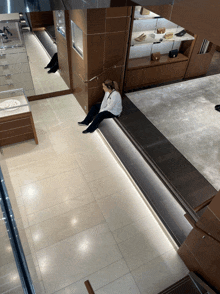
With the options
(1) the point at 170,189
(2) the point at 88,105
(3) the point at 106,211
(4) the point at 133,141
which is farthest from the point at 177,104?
(3) the point at 106,211

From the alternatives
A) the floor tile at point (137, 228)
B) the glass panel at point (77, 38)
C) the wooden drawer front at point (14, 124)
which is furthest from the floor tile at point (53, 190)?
the glass panel at point (77, 38)

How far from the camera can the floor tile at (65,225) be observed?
3684 millimetres

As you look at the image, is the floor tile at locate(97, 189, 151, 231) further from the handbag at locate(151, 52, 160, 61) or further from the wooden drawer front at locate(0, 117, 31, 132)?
the handbag at locate(151, 52, 160, 61)

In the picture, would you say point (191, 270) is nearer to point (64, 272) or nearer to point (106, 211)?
point (106, 211)

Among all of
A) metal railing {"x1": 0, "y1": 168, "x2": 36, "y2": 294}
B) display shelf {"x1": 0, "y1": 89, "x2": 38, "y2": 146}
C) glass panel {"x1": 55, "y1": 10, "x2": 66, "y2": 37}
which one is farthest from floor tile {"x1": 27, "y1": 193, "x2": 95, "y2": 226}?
glass panel {"x1": 55, "y1": 10, "x2": 66, "y2": 37}

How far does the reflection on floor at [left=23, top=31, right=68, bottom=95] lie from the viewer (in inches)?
212

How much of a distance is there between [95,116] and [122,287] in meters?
3.85

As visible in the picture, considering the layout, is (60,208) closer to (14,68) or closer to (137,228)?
(137,228)

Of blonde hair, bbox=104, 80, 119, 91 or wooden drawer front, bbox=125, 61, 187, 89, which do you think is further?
wooden drawer front, bbox=125, 61, 187, 89

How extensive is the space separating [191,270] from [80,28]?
4.91 m

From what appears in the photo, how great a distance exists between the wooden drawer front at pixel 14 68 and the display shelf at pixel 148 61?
260 cm

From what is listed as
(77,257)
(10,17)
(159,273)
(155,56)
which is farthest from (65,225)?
(155,56)

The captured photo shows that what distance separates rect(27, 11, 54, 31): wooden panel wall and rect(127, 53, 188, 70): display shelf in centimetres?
224

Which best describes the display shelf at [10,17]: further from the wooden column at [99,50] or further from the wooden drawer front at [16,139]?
the wooden drawer front at [16,139]
